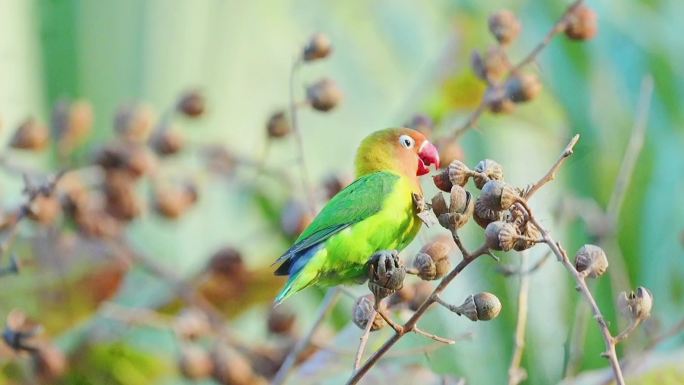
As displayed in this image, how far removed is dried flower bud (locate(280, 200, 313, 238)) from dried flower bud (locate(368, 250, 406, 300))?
1.46 ft

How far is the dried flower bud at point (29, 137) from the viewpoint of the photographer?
1.33m

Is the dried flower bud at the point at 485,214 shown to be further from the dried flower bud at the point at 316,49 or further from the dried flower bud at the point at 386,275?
the dried flower bud at the point at 316,49

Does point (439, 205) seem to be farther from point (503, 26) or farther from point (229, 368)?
point (229, 368)

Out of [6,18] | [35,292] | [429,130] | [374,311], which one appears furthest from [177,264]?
[374,311]

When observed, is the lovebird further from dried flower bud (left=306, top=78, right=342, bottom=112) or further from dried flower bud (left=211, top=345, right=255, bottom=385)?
dried flower bud (left=211, top=345, right=255, bottom=385)

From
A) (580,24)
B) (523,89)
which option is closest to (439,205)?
(523,89)

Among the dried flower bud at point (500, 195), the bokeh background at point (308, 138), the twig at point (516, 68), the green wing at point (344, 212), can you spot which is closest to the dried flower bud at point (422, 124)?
the twig at point (516, 68)

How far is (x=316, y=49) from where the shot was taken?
3.89 ft

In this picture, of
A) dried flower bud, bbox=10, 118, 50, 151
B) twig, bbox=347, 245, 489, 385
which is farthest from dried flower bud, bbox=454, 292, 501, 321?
dried flower bud, bbox=10, 118, 50, 151

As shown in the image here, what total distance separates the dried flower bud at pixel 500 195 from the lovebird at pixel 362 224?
27 centimetres

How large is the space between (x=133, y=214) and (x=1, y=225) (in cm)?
34

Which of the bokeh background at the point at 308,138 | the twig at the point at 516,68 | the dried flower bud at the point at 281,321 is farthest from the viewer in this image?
the bokeh background at the point at 308,138

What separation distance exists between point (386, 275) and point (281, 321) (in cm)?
59

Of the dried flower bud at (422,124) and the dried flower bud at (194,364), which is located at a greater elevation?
the dried flower bud at (422,124)
